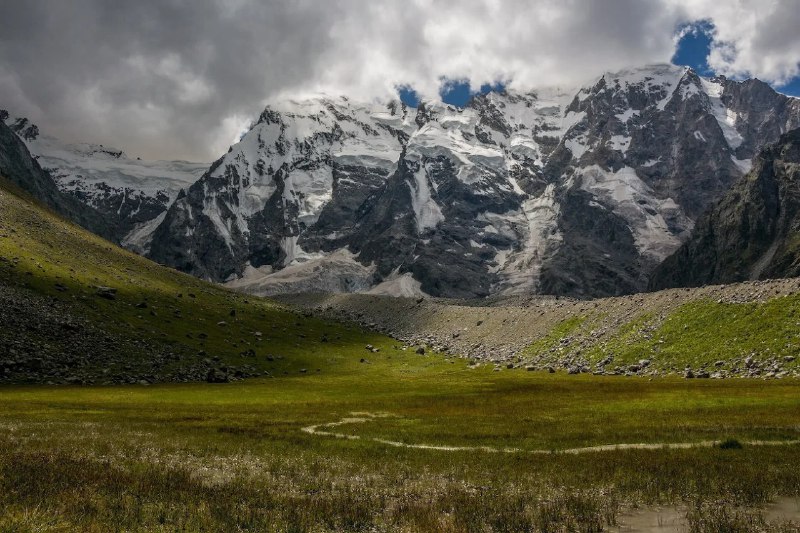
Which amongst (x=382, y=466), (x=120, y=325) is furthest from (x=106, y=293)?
(x=382, y=466)

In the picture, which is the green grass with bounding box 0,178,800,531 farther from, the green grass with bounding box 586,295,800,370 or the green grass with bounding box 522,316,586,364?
the green grass with bounding box 522,316,586,364

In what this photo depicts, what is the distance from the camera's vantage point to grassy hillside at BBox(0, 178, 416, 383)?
91.8 m

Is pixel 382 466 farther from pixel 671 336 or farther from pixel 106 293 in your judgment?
pixel 106 293

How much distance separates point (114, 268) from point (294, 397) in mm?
105034

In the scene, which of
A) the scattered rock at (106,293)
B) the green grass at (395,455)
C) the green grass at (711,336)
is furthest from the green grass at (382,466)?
the scattered rock at (106,293)

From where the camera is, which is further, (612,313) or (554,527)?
(612,313)

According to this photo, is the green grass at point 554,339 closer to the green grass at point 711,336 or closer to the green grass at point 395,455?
the green grass at point 711,336

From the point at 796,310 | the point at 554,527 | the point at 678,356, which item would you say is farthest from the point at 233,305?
the point at 554,527

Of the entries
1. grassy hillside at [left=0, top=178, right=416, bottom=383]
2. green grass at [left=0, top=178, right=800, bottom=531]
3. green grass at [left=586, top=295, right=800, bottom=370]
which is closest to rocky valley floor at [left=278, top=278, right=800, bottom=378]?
green grass at [left=586, top=295, right=800, bottom=370]

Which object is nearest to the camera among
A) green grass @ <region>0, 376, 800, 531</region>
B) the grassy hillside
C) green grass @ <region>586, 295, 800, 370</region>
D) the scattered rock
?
green grass @ <region>0, 376, 800, 531</region>

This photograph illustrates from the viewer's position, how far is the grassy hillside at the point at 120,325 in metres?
91.8

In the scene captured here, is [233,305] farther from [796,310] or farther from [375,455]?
[375,455]

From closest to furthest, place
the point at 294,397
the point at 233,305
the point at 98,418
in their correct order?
the point at 98,418 → the point at 294,397 → the point at 233,305

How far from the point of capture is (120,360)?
3816 inches
